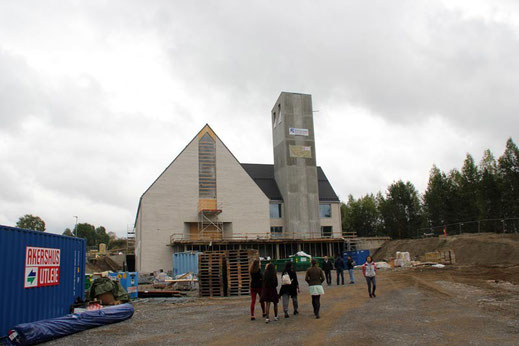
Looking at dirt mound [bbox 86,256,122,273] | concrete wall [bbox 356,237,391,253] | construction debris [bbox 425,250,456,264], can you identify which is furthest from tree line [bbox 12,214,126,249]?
construction debris [bbox 425,250,456,264]

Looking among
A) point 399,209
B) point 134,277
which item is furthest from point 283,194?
point 134,277

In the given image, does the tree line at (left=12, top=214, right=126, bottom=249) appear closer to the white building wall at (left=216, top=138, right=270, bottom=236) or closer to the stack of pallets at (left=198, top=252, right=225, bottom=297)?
the white building wall at (left=216, top=138, right=270, bottom=236)

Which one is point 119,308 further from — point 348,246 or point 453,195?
point 453,195

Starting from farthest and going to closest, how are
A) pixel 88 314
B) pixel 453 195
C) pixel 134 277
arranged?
1. pixel 453 195
2. pixel 134 277
3. pixel 88 314

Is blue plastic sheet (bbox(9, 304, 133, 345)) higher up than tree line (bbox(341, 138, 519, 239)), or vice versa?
tree line (bbox(341, 138, 519, 239))

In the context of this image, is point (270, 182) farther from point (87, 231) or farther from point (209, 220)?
point (87, 231)

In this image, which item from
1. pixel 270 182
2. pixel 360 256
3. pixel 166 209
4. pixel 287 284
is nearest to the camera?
pixel 287 284

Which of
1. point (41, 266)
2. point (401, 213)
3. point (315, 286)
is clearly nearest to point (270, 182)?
point (401, 213)

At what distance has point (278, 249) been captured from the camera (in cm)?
4641

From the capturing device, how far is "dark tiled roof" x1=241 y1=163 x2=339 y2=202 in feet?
168

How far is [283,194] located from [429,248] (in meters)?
17.5

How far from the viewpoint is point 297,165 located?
49625 mm

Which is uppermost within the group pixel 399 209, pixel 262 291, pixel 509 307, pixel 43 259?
pixel 399 209

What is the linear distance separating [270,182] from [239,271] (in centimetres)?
3383
